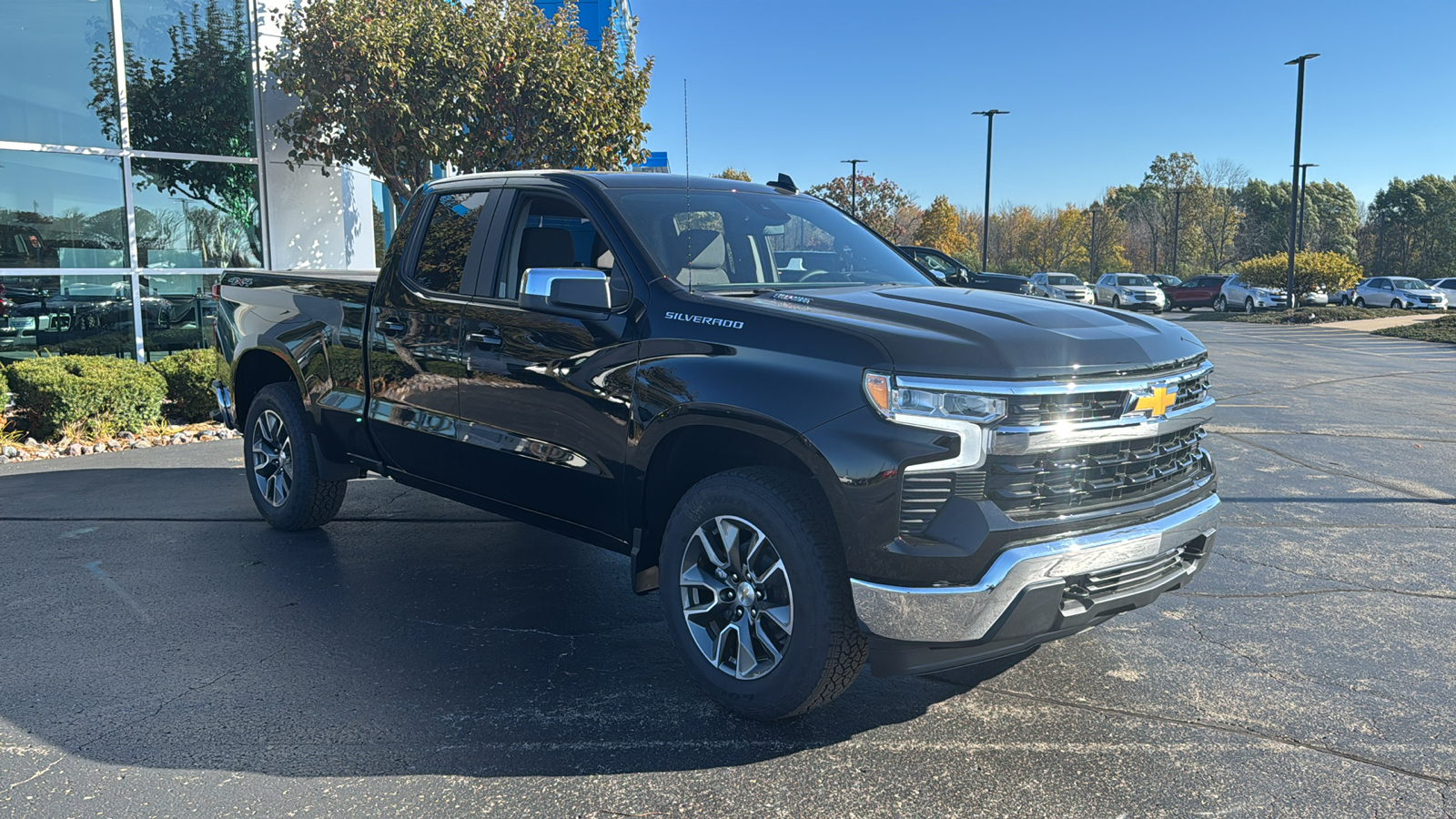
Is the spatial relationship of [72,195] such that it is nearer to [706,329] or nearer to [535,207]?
[535,207]

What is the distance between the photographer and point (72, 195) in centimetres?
1164

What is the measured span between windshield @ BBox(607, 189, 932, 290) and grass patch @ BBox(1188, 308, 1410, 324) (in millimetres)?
32166

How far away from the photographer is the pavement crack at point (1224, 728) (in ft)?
11.0

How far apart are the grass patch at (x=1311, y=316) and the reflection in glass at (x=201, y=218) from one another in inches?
1186

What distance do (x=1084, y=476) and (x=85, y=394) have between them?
916 centimetres

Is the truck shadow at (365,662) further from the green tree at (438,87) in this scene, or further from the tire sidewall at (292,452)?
the green tree at (438,87)

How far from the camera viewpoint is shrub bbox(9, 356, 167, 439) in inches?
369

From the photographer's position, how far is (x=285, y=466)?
20.3 feet

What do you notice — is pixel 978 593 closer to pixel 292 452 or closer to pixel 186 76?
pixel 292 452

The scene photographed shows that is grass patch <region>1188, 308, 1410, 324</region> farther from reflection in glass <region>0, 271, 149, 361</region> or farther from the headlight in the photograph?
the headlight

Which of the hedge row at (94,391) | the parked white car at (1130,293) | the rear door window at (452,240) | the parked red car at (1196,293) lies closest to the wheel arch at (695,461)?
the rear door window at (452,240)

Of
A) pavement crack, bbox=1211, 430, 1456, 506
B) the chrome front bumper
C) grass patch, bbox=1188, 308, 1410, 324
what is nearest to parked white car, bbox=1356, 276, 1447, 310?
grass patch, bbox=1188, 308, 1410, 324

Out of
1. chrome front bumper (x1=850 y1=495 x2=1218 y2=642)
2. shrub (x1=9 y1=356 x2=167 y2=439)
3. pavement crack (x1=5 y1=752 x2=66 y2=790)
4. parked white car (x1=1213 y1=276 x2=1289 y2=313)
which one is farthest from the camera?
parked white car (x1=1213 y1=276 x2=1289 y2=313)

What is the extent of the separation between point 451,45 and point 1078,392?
1025 centimetres
